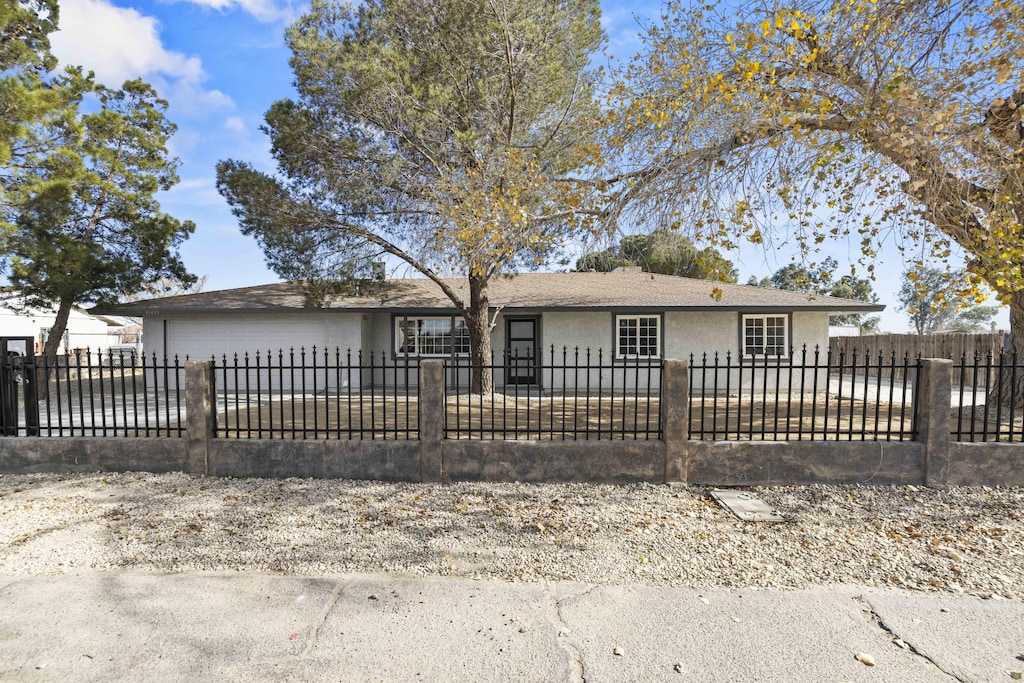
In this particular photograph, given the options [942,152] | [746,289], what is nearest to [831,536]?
[942,152]

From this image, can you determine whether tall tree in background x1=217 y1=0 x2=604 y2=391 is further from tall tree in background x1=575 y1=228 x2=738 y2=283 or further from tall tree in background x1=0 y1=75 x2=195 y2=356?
tall tree in background x1=0 y1=75 x2=195 y2=356

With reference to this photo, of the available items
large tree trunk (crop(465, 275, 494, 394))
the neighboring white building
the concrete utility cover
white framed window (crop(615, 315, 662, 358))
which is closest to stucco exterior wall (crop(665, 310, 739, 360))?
white framed window (crop(615, 315, 662, 358))

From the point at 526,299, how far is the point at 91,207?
14.7 meters

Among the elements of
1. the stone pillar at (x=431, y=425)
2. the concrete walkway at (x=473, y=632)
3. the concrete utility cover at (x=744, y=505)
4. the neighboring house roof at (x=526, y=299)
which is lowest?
the concrete walkway at (x=473, y=632)

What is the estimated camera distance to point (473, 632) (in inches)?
130

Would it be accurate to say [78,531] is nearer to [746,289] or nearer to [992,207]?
[992,207]

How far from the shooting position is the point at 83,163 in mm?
17031

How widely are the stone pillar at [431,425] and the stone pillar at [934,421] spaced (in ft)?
17.1

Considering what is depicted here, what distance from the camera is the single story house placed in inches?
591

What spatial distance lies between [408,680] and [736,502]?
382cm

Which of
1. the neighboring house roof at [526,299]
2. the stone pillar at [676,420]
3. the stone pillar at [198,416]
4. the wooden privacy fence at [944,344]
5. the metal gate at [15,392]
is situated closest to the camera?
the stone pillar at [676,420]

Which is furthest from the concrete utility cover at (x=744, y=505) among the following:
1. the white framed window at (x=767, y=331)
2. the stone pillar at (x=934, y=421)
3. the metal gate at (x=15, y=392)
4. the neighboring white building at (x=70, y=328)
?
the neighboring white building at (x=70, y=328)

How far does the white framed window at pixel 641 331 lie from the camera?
1560 cm

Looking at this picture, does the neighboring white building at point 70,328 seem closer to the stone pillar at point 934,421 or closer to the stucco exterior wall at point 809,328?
the stucco exterior wall at point 809,328
